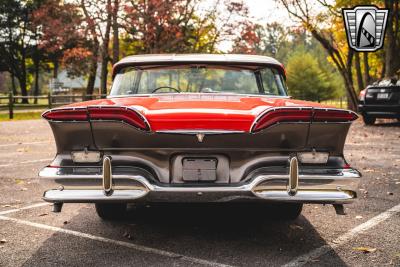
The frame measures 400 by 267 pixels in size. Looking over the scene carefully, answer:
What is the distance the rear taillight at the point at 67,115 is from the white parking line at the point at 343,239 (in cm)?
173

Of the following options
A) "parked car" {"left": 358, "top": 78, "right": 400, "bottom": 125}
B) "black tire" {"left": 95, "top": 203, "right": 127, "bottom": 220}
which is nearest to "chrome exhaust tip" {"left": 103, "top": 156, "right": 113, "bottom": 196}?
"black tire" {"left": 95, "top": 203, "right": 127, "bottom": 220}

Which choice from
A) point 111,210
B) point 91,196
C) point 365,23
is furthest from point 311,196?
point 365,23

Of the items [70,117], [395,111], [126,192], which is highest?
[70,117]

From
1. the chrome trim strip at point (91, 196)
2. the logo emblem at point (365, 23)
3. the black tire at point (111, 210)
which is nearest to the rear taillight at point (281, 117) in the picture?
the chrome trim strip at point (91, 196)

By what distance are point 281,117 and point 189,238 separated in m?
1.33

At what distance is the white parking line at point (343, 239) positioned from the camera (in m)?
3.53

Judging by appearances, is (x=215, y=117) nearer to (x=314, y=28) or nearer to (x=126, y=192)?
(x=126, y=192)

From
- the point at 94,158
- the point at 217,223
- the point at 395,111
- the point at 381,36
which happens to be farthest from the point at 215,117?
the point at 381,36

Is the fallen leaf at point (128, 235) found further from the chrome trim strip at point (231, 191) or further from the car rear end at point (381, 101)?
the car rear end at point (381, 101)

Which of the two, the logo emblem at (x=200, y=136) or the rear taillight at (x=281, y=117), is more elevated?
the rear taillight at (x=281, y=117)

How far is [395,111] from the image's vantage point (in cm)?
1459

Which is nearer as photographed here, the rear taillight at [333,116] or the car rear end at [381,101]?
the rear taillight at [333,116]

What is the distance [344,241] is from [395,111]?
38.0 ft

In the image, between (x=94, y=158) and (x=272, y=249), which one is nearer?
(x=94, y=158)
